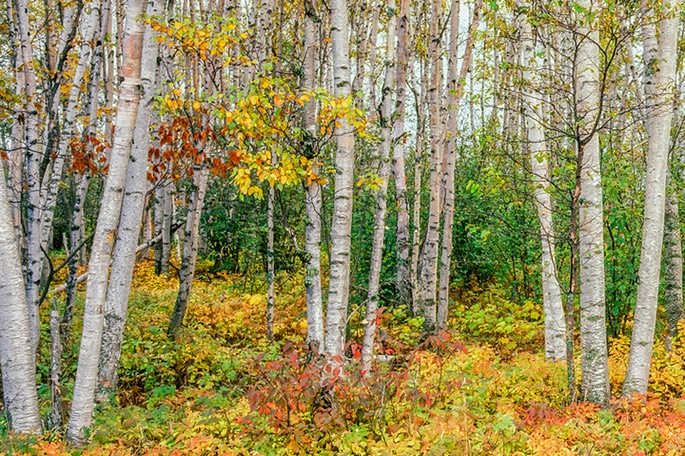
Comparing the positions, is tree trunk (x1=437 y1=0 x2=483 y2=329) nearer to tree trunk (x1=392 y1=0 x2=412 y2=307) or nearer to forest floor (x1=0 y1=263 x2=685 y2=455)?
tree trunk (x1=392 y1=0 x2=412 y2=307)

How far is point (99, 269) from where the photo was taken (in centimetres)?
411

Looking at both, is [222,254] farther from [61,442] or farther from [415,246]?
[61,442]

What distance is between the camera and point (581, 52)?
543 cm

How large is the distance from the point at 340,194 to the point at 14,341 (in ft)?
9.72

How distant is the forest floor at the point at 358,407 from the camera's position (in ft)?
14.1

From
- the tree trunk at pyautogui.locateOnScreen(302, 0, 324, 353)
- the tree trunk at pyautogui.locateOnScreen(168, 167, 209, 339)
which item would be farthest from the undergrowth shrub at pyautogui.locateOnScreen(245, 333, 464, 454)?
the tree trunk at pyautogui.locateOnScreen(168, 167, 209, 339)

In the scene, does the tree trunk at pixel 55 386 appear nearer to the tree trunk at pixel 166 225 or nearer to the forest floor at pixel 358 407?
the forest floor at pixel 358 407

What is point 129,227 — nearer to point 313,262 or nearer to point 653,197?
point 313,262

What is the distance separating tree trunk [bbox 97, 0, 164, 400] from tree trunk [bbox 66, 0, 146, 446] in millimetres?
679

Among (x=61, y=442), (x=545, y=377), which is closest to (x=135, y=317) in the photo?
(x=61, y=442)

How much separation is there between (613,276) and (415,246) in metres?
3.24

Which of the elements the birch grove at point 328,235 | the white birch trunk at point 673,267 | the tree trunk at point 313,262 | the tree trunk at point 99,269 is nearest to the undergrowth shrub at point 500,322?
the birch grove at point 328,235

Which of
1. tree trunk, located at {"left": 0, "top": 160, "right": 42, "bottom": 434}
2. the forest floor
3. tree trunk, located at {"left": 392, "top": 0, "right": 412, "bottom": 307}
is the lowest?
the forest floor

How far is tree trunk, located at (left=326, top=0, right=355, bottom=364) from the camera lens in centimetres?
486
